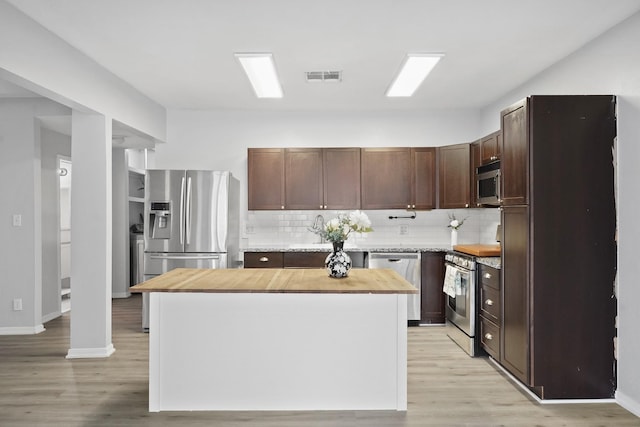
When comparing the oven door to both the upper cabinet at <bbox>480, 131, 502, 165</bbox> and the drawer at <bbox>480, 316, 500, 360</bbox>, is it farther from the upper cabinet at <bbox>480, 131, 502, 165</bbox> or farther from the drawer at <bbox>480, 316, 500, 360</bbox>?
the upper cabinet at <bbox>480, 131, 502, 165</bbox>

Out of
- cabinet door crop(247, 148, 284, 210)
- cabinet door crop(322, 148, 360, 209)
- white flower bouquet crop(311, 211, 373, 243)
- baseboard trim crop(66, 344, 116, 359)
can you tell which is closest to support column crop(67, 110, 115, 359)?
baseboard trim crop(66, 344, 116, 359)

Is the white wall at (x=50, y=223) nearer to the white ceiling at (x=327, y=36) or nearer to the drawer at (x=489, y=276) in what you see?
the white ceiling at (x=327, y=36)

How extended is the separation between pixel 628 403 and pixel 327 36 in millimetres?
3259

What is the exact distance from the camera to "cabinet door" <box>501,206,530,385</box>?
3.24 meters

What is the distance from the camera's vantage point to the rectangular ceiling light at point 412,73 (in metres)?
3.74

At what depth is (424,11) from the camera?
3.03 m

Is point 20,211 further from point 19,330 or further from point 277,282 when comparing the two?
point 277,282

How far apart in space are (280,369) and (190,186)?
2.70 m

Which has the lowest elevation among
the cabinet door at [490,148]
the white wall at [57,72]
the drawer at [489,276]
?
the drawer at [489,276]

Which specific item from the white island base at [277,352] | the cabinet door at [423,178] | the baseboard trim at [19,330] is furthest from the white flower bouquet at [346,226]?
the baseboard trim at [19,330]

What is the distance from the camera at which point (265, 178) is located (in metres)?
5.65

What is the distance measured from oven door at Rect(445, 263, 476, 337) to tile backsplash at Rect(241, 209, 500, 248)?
0.99m

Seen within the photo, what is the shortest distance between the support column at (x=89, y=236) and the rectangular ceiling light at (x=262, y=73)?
1.41 meters

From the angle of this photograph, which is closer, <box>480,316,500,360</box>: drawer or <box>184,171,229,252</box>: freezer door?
<box>480,316,500,360</box>: drawer
